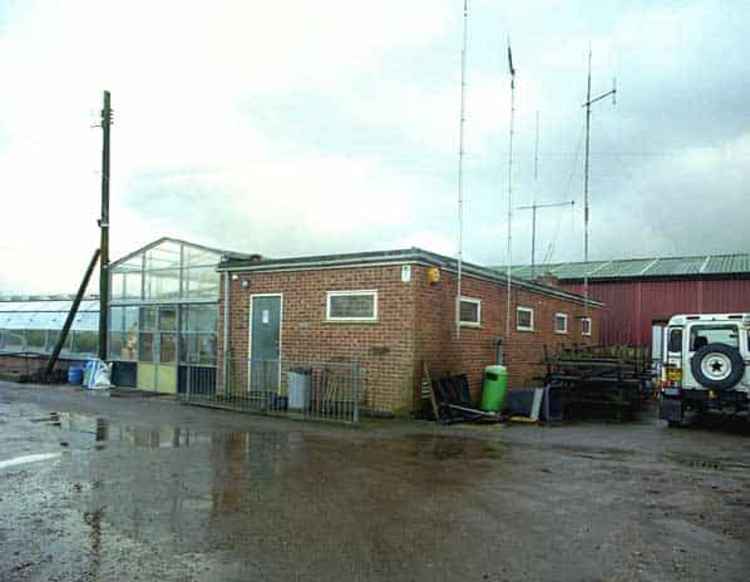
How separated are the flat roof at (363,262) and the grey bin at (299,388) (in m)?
2.57

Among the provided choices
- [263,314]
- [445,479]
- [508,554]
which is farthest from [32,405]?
[508,554]

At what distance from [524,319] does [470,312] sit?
3589 mm

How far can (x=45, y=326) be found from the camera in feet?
87.5

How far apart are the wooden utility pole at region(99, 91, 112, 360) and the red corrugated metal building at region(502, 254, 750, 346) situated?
640 inches

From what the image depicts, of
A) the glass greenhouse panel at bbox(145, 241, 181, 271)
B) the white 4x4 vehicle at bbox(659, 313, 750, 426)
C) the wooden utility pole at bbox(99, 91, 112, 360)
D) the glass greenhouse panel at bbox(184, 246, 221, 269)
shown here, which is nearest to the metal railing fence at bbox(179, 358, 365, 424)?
the glass greenhouse panel at bbox(184, 246, 221, 269)

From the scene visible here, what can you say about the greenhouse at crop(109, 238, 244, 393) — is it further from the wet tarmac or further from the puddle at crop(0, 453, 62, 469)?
the puddle at crop(0, 453, 62, 469)

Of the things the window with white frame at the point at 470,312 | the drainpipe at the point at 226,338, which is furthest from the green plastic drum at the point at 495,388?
the drainpipe at the point at 226,338

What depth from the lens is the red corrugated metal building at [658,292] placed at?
28.0 m

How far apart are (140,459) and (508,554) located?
573cm

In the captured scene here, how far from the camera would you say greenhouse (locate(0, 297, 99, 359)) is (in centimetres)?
2409

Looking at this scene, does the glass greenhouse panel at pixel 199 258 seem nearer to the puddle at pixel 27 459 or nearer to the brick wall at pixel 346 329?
the brick wall at pixel 346 329

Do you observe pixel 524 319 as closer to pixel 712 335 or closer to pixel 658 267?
pixel 712 335

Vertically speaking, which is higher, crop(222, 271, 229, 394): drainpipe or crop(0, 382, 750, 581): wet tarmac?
crop(222, 271, 229, 394): drainpipe

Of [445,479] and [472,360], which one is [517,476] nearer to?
[445,479]
